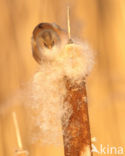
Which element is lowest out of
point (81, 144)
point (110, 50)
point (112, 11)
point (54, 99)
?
point (81, 144)

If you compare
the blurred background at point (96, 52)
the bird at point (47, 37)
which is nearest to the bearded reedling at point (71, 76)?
the bird at point (47, 37)

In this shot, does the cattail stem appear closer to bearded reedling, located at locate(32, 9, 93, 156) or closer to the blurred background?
bearded reedling, located at locate(32, 9, 93, 156)

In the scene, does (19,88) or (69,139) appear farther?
(19,88)

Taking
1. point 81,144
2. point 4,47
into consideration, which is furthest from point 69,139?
point 4,47

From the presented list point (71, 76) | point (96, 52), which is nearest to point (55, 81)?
point (71, 76)

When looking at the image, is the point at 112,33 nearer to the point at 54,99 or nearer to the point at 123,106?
the point at 123,106

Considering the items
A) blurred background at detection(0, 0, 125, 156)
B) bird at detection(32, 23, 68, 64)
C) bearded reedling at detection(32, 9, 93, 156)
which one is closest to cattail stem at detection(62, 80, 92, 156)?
bearded reedling at detection(32, 9, 93, 156)

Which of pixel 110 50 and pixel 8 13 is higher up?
pixel 8 13
